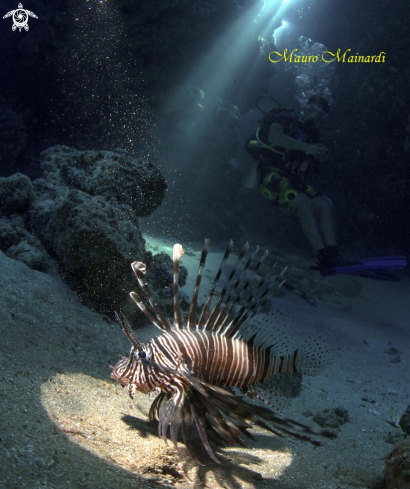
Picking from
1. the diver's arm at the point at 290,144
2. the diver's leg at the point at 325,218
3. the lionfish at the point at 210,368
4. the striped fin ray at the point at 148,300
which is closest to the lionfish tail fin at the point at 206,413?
the lionfish at the point at 210,368

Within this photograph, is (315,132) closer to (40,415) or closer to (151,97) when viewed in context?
(151,97)

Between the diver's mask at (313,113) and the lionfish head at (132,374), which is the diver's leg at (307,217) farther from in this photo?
the lionfish head at (132,374)

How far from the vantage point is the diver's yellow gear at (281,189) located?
7.67 metres

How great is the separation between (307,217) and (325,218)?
Result: 0.45 metres

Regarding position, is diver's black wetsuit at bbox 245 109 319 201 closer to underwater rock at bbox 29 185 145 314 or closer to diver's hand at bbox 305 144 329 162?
diver's hand at bbox 305 144 329 162

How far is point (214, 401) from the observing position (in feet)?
5.02

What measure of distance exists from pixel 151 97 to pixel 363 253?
1005cm

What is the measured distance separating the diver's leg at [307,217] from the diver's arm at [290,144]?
106 centimetres

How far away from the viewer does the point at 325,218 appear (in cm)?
745

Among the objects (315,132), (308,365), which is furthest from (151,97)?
(308,365)

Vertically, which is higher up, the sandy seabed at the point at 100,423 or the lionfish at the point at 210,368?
the lionfish at the point at 210,368

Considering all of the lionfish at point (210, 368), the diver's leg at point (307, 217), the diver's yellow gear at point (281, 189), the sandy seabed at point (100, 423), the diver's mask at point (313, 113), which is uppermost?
the diver's mask at point (313, 113)

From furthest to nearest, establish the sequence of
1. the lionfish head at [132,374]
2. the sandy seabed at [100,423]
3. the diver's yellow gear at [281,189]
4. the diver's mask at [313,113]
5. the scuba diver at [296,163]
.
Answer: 1. the diver's mask at [313,113]
2. the diver's yellow gear at [281,189]
3. the scuba diver at [296,163]
4. the lionfish head at [132,374]
5. the sandy seabed at [100,423]

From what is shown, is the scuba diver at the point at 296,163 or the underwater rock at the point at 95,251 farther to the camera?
the scuba diver at the point at 296,163
